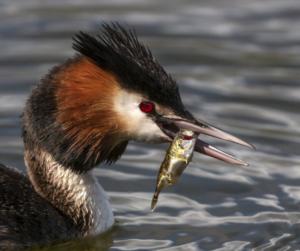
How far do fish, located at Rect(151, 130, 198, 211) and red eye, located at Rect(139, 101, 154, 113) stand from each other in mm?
269

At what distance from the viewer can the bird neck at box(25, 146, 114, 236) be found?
1008 cm

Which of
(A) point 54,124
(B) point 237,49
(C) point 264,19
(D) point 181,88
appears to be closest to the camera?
(A) point 54,124

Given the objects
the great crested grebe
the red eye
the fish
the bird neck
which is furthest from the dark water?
the red eye

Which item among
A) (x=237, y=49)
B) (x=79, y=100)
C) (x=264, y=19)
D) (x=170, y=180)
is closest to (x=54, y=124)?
(x=79, y=100)

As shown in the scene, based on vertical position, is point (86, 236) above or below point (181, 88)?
below

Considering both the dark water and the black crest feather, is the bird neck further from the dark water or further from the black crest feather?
the black crest feather

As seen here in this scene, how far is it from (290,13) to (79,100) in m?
6.27

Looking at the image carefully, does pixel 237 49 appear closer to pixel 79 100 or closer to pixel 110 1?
pixel 110 1

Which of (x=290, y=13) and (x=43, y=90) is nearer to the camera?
(x=43, y=90)

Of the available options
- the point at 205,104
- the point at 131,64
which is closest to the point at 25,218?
the point at 131,64

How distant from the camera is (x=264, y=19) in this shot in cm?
1556

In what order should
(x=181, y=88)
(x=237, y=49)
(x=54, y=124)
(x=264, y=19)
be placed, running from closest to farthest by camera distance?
(x=54, y=124), (x=181, y=88), (x=237, y=49), (x=264, y=19)

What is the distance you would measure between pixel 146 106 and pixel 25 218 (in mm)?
1157

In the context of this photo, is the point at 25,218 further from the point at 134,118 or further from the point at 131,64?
the point at 131,64
